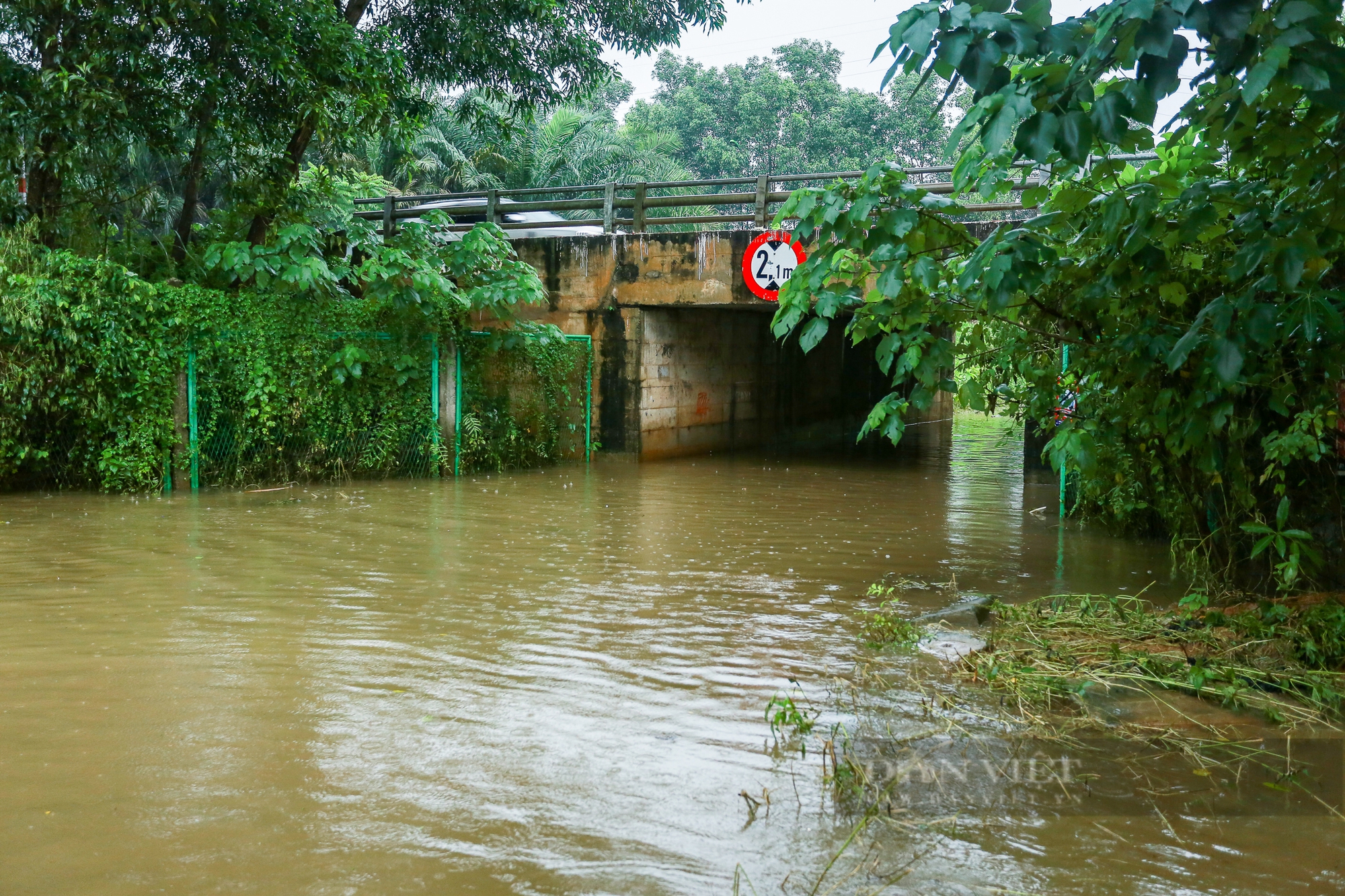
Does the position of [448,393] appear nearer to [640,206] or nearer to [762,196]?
[640,206]

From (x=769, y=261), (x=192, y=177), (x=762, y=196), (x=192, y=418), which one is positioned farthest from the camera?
(x=762, y=196)

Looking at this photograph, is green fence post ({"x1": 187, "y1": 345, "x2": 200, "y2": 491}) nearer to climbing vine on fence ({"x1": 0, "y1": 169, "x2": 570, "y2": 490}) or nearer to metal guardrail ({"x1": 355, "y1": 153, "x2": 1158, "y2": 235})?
climbing vine on fence ({"x1": 0, "y1": 169, "x2": 570, "y2": 490})

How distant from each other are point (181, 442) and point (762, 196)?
7312mm

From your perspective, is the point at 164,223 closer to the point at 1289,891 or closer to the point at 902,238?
the point at 902,238

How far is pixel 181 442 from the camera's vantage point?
1105 centimetres

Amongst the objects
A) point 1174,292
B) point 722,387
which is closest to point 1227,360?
point 1174,292

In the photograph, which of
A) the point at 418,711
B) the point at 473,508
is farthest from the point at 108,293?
the point at 418,711

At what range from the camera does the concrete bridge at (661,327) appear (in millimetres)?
14320

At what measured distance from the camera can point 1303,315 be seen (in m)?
4.08

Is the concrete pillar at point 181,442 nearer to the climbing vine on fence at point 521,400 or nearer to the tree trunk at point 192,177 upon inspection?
the tree trunk at point 192,177

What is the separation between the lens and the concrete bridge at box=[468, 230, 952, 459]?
564 inches

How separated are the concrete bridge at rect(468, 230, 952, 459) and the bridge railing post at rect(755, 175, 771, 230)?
0.37 meters

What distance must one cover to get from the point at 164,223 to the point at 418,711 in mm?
13685

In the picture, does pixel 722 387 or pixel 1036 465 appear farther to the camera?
pixel 722 387
